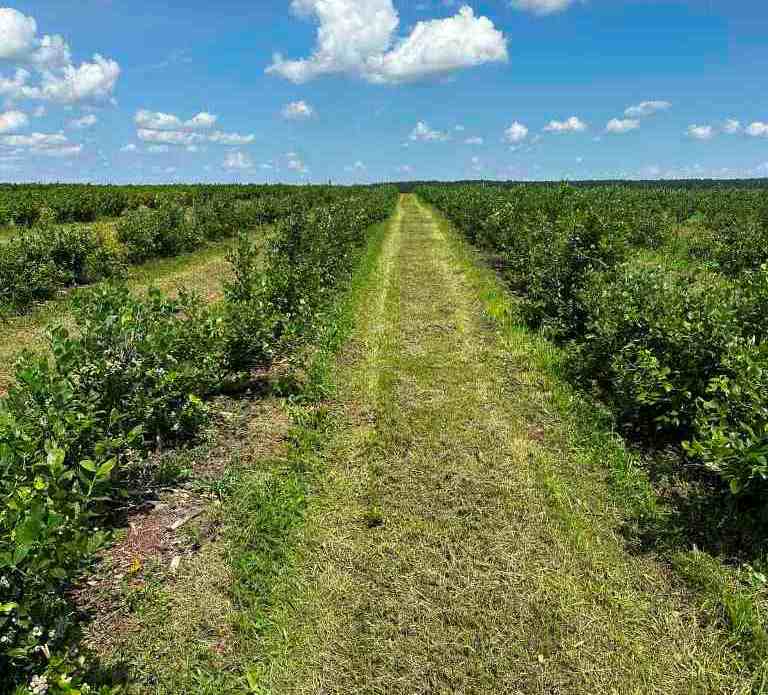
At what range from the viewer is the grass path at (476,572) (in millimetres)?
3100

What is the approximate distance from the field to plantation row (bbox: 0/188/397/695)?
0.08ft

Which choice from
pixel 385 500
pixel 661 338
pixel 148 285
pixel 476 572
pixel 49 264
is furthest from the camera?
pixel 148 285

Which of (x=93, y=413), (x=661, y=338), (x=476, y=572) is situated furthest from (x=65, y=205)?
Answer: (x=476, y=572)

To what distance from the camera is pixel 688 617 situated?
3.43 meters

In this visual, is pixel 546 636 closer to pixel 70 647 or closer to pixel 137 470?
pixel 70 647

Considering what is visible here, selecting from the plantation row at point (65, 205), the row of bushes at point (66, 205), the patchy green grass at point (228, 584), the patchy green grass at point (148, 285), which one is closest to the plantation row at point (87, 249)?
the patchy green grass at point (148, 285)

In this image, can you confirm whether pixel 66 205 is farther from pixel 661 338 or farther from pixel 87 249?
pixel 661 338

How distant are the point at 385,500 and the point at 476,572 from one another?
113cm

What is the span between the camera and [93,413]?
385 cm

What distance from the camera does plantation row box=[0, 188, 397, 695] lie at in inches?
98.2

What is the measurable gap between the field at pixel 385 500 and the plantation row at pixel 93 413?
2 centimetres

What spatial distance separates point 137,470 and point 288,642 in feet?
7.39

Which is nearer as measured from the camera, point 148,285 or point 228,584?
point 228,584

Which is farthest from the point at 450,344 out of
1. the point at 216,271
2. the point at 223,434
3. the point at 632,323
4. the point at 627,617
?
the point at 216,271
